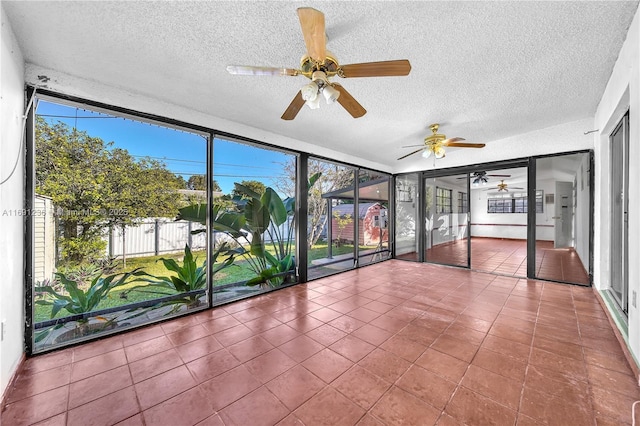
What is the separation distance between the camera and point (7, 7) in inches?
60.1

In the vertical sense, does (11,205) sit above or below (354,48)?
below

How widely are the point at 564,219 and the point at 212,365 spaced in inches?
381

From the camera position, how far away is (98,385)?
5.63 feet

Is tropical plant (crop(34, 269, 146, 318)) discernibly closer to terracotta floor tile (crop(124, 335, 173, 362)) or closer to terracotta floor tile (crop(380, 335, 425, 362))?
terracotta floor tile (crop(124, 335, 173, 362))

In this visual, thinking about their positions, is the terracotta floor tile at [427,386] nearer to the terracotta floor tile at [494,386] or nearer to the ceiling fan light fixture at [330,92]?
the terracotta floor tile at [494,386]

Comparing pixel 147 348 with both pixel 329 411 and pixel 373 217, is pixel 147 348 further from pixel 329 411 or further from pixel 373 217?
pixel 373 217

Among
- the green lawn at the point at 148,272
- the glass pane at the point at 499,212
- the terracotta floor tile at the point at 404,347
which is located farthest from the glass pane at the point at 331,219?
the glass pane at the point at 499,212

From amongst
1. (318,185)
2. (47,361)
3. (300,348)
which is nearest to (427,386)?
(300,348)

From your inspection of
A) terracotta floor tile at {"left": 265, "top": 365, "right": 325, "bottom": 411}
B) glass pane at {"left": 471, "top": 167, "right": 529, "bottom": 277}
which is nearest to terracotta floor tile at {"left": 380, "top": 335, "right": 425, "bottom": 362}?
terracotta floor tile at {"left": 265, "top": 365, "right": 325, "bottom": 411}

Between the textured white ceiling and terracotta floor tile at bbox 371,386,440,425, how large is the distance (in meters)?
2.56

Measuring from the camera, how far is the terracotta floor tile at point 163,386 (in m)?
1.57

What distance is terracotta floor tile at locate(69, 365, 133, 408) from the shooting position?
5.23 feet

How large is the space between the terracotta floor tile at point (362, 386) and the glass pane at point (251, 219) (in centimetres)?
213

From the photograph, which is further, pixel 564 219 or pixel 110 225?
pixel 564 219
